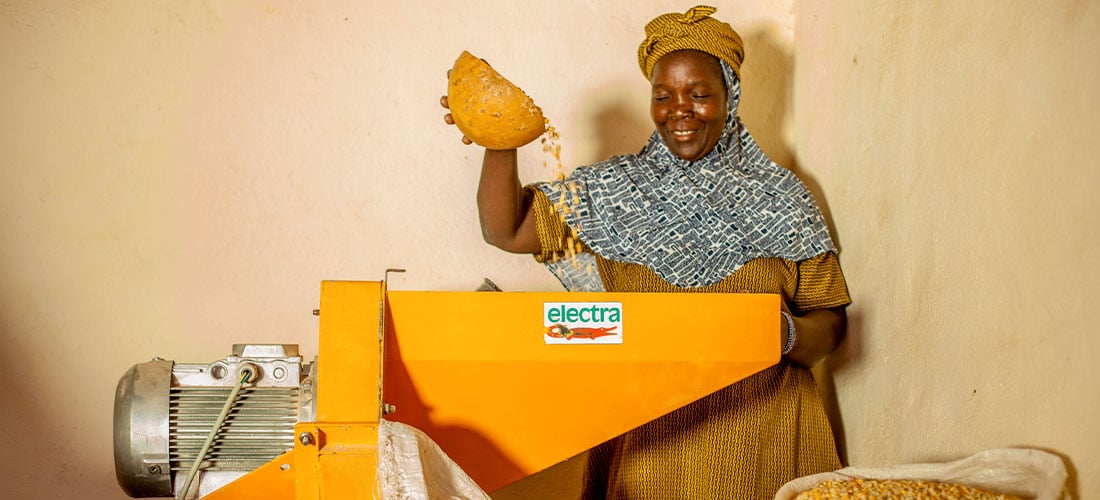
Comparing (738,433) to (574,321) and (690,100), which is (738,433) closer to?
(574,321)

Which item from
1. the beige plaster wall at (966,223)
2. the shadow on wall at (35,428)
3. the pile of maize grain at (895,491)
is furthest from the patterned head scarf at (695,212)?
the shadow on wall at (35,428)

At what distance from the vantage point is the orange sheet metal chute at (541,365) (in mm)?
1522

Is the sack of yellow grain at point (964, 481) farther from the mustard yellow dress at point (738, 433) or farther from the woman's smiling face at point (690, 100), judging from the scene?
the woman's smiling face at point (690, 100)

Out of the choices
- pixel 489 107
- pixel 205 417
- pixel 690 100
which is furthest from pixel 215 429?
pixel 690 100

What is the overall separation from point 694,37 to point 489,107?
1.99 ft

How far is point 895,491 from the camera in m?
1.45

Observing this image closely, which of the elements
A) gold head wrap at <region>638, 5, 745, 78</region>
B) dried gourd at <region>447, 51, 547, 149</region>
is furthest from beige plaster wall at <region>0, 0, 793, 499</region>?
dried gourd at <region>447, 51, 547, 149</region>

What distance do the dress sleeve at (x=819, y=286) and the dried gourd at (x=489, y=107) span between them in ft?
2.31

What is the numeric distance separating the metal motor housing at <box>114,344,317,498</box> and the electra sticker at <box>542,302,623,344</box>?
0.37 m

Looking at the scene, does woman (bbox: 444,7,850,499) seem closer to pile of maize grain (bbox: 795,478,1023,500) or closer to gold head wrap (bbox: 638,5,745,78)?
gold head wrap (bbox: 638,5,745,78)

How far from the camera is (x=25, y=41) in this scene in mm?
2369

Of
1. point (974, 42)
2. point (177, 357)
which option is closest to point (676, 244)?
point (974, 42)

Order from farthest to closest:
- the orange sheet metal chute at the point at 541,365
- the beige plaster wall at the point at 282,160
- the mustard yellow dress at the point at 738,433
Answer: the beige plaster wall at the point at 282,160 → the mustard yellow dress at the point at 738,433 → the orange sheet metal chute at the point at 541,365

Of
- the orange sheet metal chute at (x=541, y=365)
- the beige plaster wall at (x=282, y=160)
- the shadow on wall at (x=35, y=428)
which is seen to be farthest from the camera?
the shadow on wall at (x=35, y=428)
